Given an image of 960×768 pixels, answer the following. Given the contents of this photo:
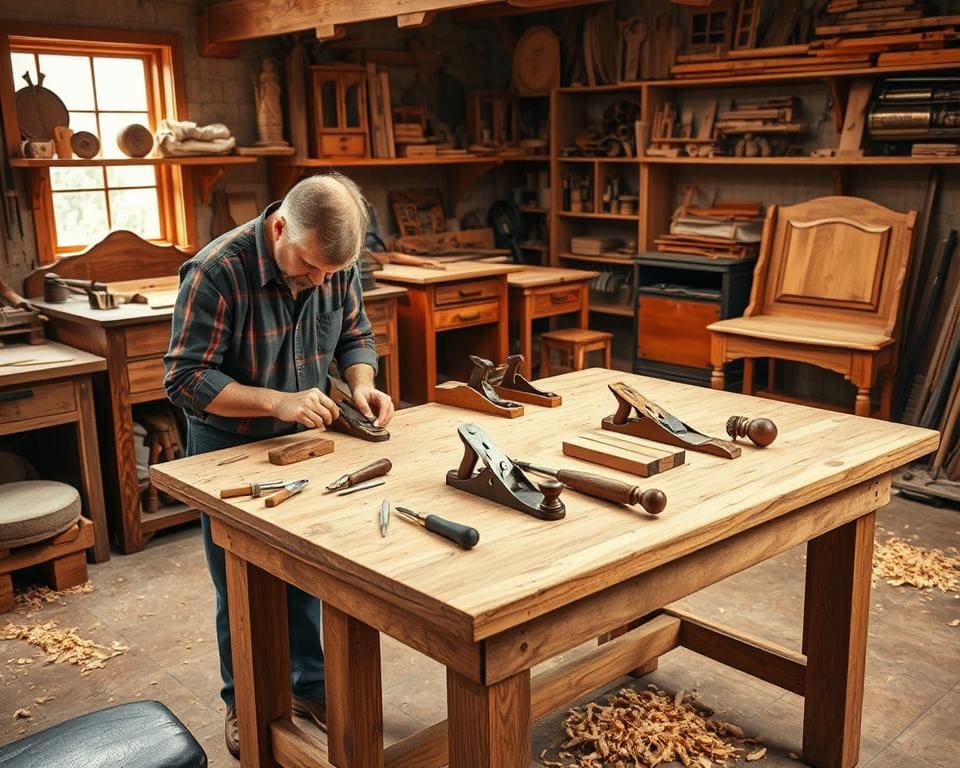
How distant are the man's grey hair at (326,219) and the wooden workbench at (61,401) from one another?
194 centimetres

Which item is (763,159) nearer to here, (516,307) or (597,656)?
(516,307)

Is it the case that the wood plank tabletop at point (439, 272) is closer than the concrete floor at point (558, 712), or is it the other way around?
the concrete floor at point (558, 712)

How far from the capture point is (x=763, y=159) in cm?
575

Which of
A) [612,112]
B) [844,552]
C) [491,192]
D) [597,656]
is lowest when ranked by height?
[597,656]

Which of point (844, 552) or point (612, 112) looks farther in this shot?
point (612, 112)

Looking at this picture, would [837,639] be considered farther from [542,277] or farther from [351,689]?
[542,277]

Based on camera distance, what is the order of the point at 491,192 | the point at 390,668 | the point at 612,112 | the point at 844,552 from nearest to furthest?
the point at 844,552 → the point at 390,668 → the point at 612,112 → the point at 491,192

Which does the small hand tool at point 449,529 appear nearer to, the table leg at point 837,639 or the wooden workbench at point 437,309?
the table leg at point 837,639

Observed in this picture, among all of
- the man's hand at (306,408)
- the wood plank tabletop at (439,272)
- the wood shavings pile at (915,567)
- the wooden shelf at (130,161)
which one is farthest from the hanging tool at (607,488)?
the wooden shelf at (130,161)

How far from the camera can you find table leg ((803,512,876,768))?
2.55 metres

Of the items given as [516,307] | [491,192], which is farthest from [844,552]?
[491,192]

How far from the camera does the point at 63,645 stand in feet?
11.3

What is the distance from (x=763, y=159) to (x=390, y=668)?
389 cm

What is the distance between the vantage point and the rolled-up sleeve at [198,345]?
96.9 inches
